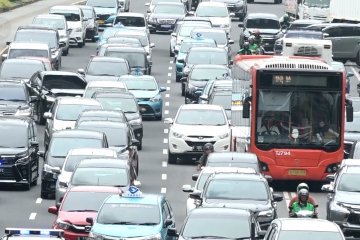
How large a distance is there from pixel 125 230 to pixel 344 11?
47.8m

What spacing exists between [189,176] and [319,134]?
4.39 meters

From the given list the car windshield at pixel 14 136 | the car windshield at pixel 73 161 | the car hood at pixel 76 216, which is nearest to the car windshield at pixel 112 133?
the car windshield at pixel 14 136

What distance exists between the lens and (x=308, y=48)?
57.2 m

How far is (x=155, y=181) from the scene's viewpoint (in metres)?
43.8

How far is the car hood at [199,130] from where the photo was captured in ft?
153

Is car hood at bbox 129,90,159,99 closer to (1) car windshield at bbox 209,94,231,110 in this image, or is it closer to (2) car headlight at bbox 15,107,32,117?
(1) car windshield at bbox 209,94,231,110

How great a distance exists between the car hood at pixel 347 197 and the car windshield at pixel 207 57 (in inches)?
1058

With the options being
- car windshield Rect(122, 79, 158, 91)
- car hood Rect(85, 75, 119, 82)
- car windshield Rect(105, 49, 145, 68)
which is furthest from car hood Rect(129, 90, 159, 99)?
car windshield Rect(105, 49, 145, 68)

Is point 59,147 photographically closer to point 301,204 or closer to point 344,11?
point 301,204

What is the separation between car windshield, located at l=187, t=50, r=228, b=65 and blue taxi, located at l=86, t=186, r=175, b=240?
30.2 m

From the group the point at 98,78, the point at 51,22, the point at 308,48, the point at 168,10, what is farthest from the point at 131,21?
→ the point at 308,48

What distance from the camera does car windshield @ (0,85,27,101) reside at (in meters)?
51.8

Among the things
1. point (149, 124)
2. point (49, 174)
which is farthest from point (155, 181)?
point (149, 124)

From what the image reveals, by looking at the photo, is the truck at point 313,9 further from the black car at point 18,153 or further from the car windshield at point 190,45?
the black car at point 18,153
